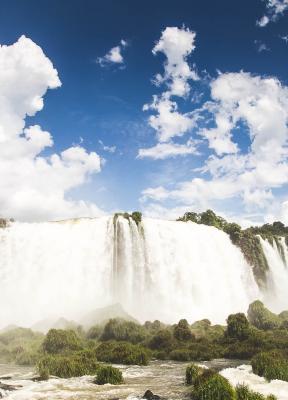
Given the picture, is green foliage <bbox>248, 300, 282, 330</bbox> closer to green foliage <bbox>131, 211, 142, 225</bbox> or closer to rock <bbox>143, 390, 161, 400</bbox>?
green foliage <bbox>131, 211, 142, 225</bbox>

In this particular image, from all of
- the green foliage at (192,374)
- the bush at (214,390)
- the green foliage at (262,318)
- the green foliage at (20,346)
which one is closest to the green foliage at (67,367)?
the green foliage at (20,346)

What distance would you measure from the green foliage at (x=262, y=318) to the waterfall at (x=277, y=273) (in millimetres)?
23127

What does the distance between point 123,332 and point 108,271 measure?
1784 centimetres

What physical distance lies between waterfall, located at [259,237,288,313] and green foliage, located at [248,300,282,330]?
2313cm

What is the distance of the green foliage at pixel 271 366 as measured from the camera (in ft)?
59.0

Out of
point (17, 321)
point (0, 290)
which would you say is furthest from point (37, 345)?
point (0, 290)

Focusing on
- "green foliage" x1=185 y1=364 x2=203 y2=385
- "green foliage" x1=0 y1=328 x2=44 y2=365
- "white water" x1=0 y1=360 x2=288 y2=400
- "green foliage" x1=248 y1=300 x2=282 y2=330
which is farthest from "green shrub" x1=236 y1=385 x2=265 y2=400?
"green foliage" x1=248 y1=300 x2=282 y2=330

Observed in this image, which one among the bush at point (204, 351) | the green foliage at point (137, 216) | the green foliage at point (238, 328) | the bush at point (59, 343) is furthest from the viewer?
the green foliage at point (137, 216)

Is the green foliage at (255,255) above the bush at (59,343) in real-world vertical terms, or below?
above

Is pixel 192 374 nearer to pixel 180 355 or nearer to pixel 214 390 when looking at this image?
pixel 214 390

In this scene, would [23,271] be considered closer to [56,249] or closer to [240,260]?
[56,249]

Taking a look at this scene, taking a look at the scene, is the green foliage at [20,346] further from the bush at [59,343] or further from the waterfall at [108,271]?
the waterfall at [108,271]

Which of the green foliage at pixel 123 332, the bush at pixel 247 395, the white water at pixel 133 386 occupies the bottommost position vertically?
the bush at pixel 247 395

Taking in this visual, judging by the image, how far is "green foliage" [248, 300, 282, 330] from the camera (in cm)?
3653
